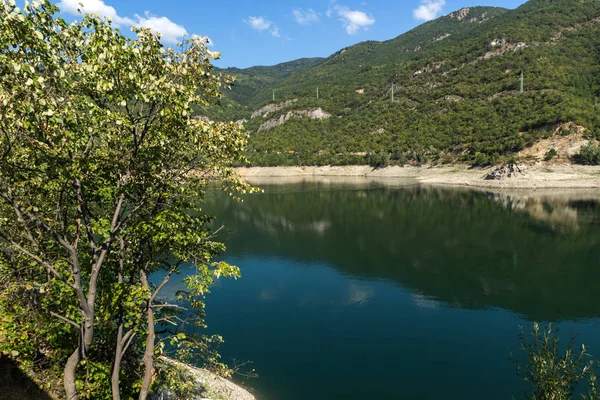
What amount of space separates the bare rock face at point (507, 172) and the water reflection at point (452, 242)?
39.3ft

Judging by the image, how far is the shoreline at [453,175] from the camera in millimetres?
113438

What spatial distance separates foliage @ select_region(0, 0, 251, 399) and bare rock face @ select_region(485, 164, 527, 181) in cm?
12775

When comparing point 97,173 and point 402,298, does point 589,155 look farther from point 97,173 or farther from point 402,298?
point 97,173

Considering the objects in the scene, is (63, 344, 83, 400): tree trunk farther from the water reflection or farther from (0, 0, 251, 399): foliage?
the water reflection

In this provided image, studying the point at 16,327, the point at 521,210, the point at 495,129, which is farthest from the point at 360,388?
the point at 495,129

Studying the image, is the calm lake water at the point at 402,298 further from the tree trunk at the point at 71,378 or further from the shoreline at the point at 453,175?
the shoreline at the point at 453,175

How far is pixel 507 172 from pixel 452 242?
74481 millimetres

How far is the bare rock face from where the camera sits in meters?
119

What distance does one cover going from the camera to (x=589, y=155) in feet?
375

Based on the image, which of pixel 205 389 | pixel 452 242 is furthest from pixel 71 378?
pixel 452 242

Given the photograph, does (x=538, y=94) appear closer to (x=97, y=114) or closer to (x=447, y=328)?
(x=447, y=328)

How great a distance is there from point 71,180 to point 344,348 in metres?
24.1

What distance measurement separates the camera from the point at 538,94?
543 feet

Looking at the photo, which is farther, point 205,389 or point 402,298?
point 402,298
